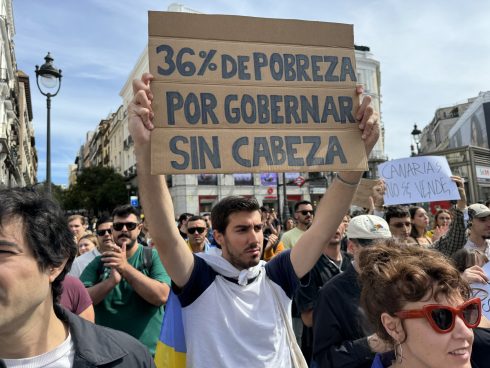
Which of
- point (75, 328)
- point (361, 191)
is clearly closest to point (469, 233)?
point (361, 191)

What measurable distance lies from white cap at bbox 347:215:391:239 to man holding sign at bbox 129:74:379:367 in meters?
0.68

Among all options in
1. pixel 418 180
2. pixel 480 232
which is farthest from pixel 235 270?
pixel 418 180

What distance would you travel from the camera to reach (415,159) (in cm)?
634

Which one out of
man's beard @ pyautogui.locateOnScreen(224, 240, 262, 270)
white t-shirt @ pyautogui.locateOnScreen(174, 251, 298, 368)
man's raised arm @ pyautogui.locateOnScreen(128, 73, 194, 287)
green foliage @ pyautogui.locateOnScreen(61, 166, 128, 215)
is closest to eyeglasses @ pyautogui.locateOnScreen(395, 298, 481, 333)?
white t-shirt @ pyautogui.locateOnScreen(174, 251, 298, 368)

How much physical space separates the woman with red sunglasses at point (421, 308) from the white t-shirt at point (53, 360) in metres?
1.18

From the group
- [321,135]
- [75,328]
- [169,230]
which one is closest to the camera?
[75,328]

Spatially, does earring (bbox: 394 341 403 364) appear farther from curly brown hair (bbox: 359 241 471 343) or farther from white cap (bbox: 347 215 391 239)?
white cap (bbox: 347 215 391 239)

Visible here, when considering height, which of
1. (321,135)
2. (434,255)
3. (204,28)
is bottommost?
(434,255)

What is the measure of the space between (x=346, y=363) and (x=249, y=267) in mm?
717

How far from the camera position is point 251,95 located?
2.29 m

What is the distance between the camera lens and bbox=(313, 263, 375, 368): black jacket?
2223mm

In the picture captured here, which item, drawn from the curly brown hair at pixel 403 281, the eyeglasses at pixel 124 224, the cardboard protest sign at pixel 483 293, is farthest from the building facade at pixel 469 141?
the curly brown hair at pixel 403 281

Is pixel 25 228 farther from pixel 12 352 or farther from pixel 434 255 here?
pixel 434 255

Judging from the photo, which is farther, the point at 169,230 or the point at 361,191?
the point at 361,191
